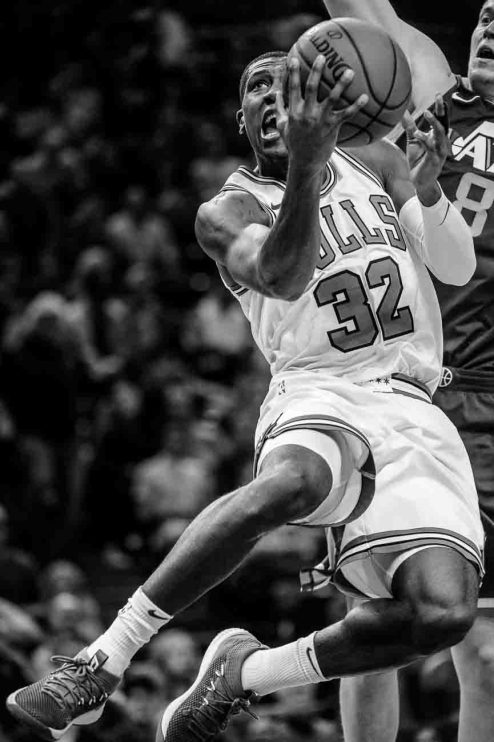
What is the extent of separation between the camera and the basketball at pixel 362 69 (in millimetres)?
3736

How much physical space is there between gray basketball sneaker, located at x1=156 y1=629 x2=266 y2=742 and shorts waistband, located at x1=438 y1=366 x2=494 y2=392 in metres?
1.29

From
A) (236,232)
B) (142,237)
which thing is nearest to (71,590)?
(142,237)

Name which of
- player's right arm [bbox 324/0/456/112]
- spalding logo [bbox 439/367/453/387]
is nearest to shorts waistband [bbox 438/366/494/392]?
spalding logo [bbox 439/367/453/387]

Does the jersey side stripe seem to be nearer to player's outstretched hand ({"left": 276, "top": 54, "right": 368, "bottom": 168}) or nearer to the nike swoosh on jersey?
player's outstretched hand ({"left": 276, "top": 54, "right": 368, "bottom": 168})

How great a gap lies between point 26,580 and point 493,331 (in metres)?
4.05

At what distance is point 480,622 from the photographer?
4715 millimetres

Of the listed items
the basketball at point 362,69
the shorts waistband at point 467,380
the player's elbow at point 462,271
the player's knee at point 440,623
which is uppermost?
the basketball at point 362,69

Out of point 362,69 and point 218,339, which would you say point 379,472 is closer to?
point 362,69

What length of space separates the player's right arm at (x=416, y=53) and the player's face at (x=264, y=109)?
56 cm

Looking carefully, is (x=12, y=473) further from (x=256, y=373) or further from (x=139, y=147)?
(x=139, y=147)

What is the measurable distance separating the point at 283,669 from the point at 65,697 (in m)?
0.72

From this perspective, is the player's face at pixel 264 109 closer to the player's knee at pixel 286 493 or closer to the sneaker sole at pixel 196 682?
the player's knee at pixel 286 493

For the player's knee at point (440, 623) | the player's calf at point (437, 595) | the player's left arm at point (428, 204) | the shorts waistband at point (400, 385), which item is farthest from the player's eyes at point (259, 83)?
the player's knee at point (440, 623)

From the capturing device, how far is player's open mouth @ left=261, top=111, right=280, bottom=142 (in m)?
4.57
